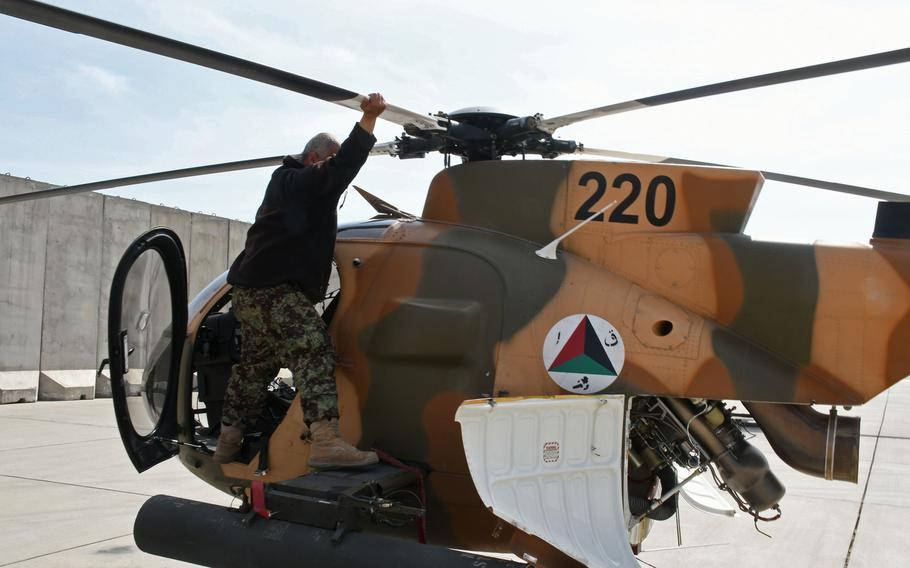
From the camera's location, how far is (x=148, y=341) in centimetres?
499

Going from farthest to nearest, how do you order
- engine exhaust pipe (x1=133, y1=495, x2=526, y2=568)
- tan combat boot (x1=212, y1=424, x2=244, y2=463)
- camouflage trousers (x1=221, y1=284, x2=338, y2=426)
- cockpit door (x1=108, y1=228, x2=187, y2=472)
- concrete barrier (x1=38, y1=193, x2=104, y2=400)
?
1. concrete barrier (x1=38, y1=193, x2=104, y2=400)
2. tan combat boot (x1=212, y1=424, x2=244, y2=463)
3. cockpit door (x1=108, y1=228, x2=187, y2=472)
4. camouflage trousers (x1=221, y1=284, x2=338, y2=426)
5. engine exhaust pipe (x1=133, y1=495, x2=526, y2=568)

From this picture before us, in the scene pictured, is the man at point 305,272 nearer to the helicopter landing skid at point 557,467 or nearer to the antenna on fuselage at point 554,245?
the helicopter landing skid at point 557,467

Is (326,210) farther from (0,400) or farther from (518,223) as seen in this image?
(0,400)

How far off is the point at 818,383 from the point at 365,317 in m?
2.36

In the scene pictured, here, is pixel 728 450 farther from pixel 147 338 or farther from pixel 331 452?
pixel 147 338

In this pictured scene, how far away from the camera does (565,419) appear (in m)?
3.70

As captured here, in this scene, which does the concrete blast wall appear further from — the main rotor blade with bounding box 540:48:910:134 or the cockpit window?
the main rotor blade with bounding box 540:48:910:134

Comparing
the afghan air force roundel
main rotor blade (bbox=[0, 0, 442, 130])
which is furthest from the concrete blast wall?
the afghan air force roundel

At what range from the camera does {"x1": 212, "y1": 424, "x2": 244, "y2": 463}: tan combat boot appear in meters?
4.66

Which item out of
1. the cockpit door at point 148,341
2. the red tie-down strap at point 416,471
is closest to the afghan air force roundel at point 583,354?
the red tie-down strap at point 416,471

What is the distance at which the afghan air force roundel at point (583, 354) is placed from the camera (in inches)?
154

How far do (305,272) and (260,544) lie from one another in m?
1.41

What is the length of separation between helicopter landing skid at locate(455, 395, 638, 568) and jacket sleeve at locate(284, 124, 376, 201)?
1.37 metres

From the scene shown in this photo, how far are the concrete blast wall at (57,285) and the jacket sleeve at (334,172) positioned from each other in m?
11.5
